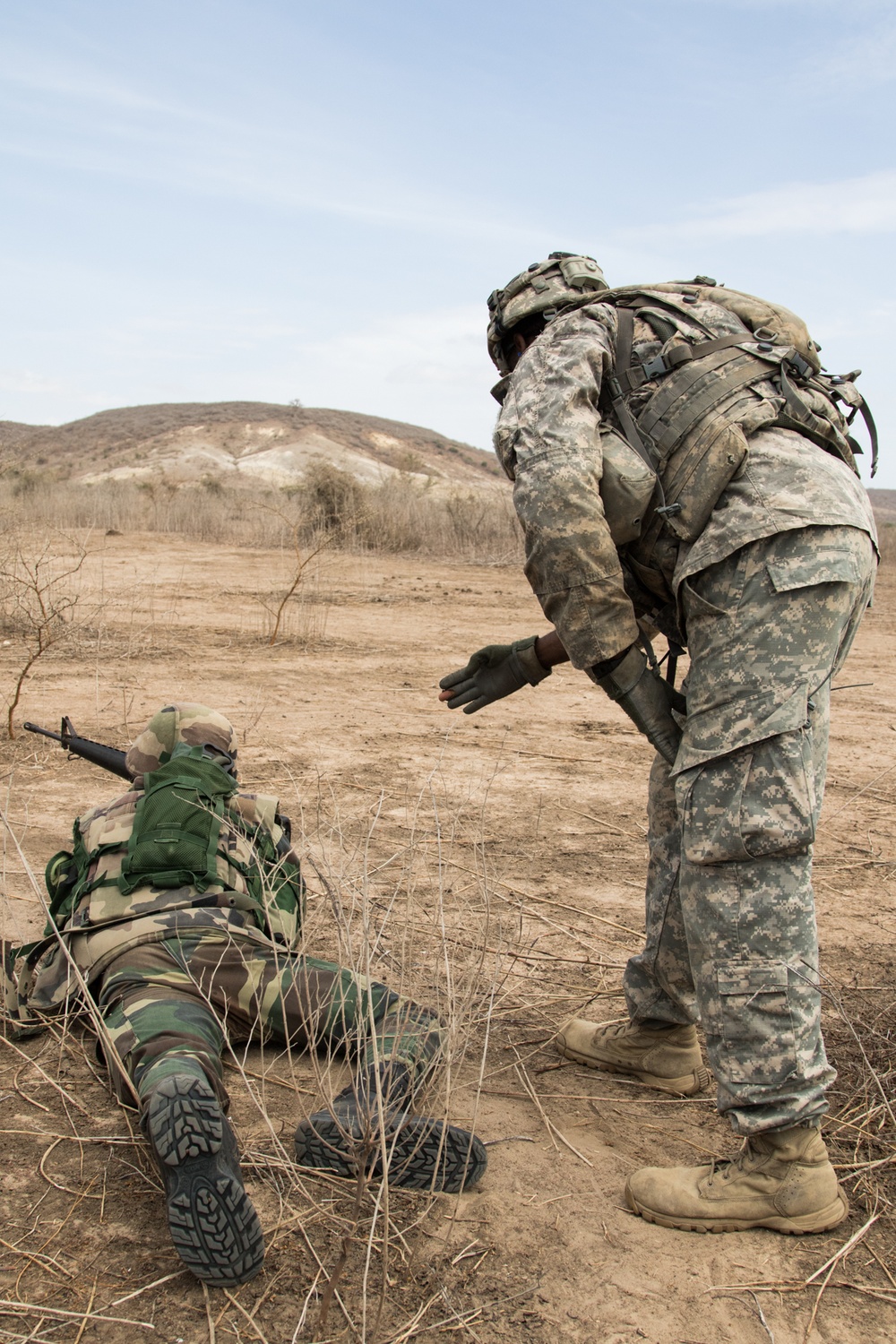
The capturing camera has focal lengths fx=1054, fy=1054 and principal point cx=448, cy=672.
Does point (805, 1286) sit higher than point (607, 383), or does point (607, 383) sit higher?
point (607, 383)

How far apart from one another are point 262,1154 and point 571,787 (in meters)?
3.08

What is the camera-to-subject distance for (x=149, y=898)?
8.41ft

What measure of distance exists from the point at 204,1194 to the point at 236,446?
48.3m

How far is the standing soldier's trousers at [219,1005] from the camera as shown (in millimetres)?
2139

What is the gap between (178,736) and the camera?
3027 millimetres

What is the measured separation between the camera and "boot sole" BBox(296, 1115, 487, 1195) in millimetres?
1906

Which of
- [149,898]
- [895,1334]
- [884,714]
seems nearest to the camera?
[895,1334]

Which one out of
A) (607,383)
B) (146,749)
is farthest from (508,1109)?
(607,383)

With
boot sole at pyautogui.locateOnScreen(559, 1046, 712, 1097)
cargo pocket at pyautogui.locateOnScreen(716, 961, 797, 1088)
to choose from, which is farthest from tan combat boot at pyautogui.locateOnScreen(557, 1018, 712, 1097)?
cargo pocket at pyautogui.locateOnScreen(716, 961, 797, 1088)

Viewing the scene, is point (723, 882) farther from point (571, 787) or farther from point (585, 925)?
point (571, 787)

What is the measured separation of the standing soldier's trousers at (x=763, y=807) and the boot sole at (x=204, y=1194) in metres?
0.90

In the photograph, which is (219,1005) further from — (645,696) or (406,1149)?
(645,696)

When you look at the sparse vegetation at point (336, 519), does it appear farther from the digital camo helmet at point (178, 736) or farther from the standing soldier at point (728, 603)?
the standing soldier at point (728, 603)

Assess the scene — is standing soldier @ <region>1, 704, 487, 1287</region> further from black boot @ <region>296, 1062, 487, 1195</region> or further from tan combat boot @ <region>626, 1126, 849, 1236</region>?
tan combat boot @ <region>626, 1126, 849, 1236</region>
